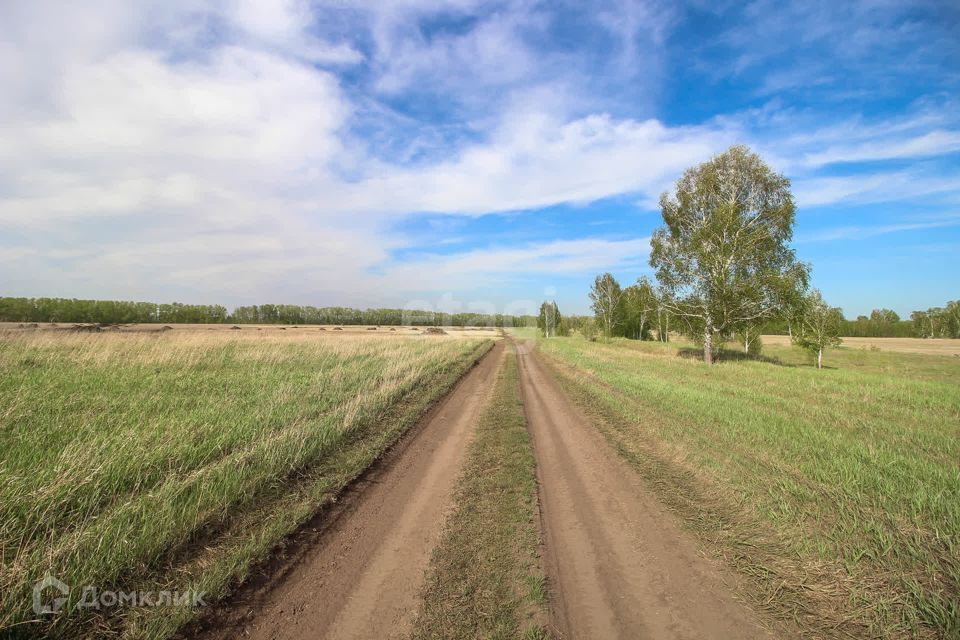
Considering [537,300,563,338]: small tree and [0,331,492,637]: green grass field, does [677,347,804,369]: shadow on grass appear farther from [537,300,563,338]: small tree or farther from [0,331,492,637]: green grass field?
[537,300,563,338]: small tree

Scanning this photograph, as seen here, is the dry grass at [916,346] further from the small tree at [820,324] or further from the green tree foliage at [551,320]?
the green tree foliage at [551,320]

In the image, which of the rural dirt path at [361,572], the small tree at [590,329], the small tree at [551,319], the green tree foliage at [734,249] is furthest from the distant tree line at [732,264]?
the small tree at [551,319]

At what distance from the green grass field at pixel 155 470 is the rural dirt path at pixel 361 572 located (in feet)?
1.30

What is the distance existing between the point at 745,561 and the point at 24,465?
9370mm

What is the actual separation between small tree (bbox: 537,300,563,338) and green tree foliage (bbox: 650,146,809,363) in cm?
5707

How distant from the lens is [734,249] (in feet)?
81.5

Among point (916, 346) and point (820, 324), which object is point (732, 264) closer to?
point (820, 324)

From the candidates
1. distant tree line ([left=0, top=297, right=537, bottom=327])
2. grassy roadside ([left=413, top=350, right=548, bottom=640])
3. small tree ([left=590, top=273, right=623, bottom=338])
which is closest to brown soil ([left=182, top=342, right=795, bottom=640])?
grassy roadside ([left=413, top=350, right=548, bottom=640])

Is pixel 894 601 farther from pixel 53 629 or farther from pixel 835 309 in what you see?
pixel 835 309

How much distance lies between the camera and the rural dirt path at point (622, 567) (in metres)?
3.12

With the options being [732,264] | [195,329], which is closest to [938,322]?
[732,264]

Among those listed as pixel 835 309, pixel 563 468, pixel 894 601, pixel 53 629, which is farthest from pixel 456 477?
pixel 835 309

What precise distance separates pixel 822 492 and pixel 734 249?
2385 centimetres

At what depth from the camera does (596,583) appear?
11.9ft
